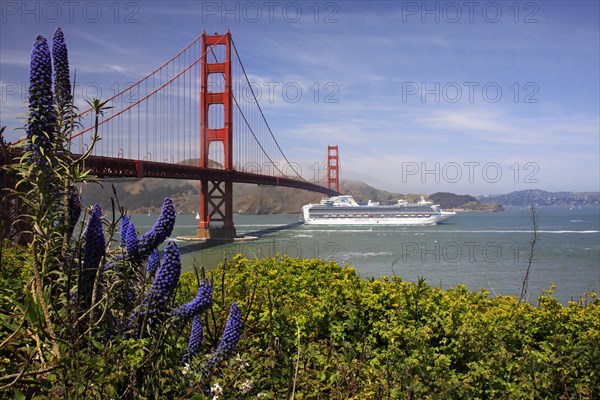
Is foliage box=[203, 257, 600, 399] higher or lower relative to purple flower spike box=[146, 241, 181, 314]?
lower

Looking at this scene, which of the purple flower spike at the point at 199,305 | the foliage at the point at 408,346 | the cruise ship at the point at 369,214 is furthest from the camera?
the cruise ship at the point at 369,214

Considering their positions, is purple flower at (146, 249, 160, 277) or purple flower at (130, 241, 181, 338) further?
purple flower at (146, 249, 160, 277)

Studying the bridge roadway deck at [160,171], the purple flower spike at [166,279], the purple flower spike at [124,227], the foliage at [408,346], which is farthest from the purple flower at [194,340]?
the bridge roadway deck at [160,171]

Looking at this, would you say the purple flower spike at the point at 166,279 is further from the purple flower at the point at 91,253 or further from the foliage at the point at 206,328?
the purple flower at the point at 91,253

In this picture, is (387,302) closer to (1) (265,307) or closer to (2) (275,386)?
(1) (265,307)

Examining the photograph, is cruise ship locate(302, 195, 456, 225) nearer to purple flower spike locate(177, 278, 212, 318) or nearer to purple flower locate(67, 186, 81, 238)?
purple flower spike locate(177, 278, 212, 318)

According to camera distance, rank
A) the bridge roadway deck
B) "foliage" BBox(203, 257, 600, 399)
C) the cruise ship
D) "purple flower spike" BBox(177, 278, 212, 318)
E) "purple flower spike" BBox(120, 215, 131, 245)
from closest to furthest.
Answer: "purple flower spike" BBox(177, 278, 212, 318), "purple flower spike" BBox(120, 215, 131, 245), "foliage" BBox(203, 257, 600, 399), the bridge roadway deck, the cruise ship

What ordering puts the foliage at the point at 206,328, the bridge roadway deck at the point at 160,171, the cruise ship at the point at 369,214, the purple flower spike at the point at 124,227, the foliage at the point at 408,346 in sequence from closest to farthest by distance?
the foliage at the point at 206,328 < the purple flower spike at the point at 124,227 < the foliage at the point at 408,346 < the bridge roadway deck at the point at 160,171 < the cruise ship at the point at 369,214

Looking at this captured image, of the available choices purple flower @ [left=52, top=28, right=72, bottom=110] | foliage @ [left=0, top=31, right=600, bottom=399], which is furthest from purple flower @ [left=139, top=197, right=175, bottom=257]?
purple flower @ [left=52, top=28, right=72, bottom=110]
